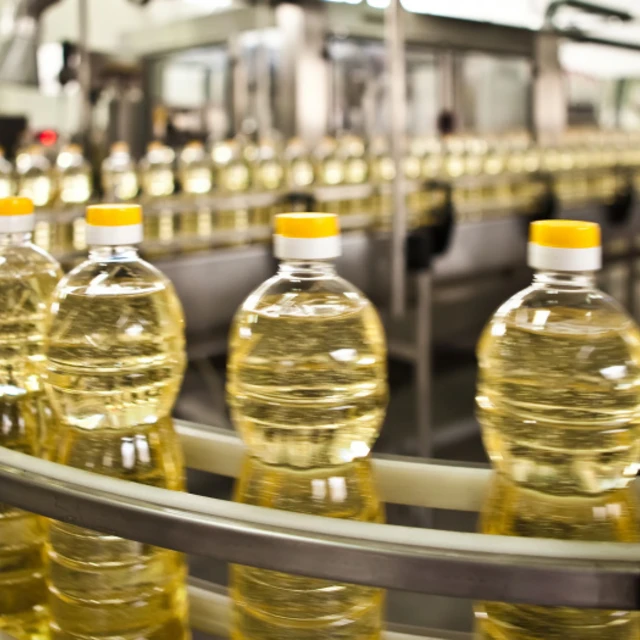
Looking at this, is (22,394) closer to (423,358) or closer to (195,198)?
(195,198)

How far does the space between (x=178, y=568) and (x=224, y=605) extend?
53 millimetres

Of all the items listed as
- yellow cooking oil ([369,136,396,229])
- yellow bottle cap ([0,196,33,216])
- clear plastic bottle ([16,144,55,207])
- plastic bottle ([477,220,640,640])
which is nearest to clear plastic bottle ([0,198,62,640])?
yellow bottle cap ([0,196,33,216])

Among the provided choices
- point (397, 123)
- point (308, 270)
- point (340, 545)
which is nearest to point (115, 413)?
point (308, 270)

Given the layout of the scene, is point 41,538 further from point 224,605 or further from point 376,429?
point 376,429

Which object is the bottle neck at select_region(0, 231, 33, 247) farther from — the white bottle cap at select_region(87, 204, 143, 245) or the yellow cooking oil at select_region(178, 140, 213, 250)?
the yellow cooking oil at select_region(178, 140, 213, 250)

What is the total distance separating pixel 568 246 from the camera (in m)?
0.54

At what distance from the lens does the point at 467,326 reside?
11.5ft

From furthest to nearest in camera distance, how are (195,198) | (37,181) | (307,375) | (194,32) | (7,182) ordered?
(194,32) < (195,198) < (37,181) < (7,182) < (307,375)

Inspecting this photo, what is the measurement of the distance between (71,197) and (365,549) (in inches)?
72.1

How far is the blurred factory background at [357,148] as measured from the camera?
2273mm

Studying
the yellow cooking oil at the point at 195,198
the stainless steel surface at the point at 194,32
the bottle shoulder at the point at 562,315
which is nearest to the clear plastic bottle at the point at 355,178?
the yellow cooking oil at the point at 195,198

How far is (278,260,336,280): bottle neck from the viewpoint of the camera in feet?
2.37

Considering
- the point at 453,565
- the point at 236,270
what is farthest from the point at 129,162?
the point at 453,565

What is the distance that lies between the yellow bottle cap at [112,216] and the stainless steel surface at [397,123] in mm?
1509
